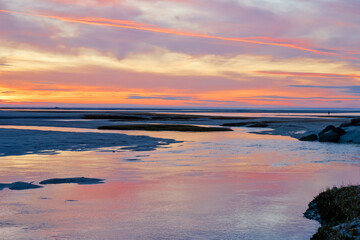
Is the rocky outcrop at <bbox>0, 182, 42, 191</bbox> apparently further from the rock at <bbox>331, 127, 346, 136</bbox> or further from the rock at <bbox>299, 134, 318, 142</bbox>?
the rock at <bbox>331, 127, 346, 136</bbox>

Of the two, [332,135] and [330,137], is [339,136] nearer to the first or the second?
[332,135]

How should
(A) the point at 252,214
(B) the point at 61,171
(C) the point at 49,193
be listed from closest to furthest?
(A) the point at 252,214 → (C) the point at 49,193 → (B) the point at 61,171

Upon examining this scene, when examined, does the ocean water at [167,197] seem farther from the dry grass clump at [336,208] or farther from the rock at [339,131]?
the rock at [339,131]

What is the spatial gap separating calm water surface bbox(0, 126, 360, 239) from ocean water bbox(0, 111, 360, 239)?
0.02 metres

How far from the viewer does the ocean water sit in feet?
28.4

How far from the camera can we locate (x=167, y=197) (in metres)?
11.7

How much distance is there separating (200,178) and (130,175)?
2.61 m

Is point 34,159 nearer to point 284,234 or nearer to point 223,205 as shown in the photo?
point 223,205

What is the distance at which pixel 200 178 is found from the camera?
14.9m

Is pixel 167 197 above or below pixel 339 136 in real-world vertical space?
below

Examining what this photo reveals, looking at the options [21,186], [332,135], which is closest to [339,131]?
[332,135]

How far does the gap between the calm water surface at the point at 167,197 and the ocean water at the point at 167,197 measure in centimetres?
2

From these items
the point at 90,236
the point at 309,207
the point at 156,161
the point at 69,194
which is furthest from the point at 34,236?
the point at 156,161

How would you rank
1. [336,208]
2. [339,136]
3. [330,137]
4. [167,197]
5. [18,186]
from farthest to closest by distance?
[339,136] < [330,137] < [18,186] < [167,197] < [336,208]
